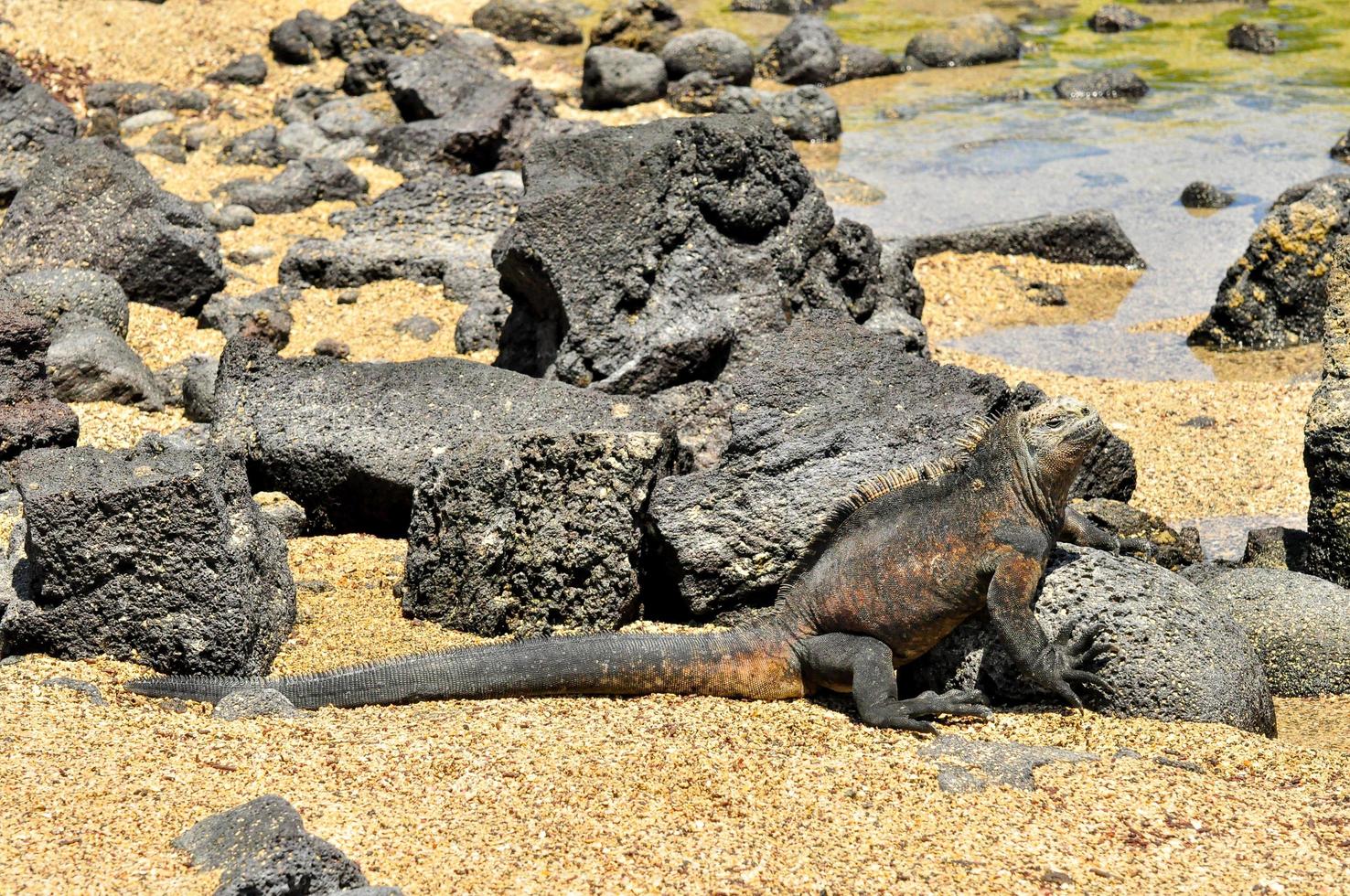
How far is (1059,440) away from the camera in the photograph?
464cm

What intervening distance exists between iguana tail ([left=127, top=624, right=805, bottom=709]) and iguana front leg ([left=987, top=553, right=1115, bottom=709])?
2.25 feet

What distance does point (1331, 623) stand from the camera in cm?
523

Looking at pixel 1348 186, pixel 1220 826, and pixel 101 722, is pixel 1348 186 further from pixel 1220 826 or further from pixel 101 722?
pixel 101 722

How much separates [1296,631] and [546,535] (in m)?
2.76

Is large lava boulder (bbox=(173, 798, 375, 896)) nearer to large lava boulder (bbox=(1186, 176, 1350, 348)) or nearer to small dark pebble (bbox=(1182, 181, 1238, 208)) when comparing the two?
large lava boulder (bbox=(1186, 176, 1350, 348))

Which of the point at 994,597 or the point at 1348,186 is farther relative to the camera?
the point at 1348,186

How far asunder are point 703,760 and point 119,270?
19.6 feet

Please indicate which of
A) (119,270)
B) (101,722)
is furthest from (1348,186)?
(101,722)

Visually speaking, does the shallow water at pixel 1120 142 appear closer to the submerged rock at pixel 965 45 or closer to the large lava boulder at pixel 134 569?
the submerged rock at pixel 965 45

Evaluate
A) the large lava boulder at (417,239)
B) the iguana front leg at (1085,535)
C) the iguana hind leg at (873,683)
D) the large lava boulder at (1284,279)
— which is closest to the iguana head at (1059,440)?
the iguana front leg at (1085,535)

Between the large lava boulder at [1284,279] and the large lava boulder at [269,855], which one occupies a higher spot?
the large lava boulder at [269,855]

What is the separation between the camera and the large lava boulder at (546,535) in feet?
16.6

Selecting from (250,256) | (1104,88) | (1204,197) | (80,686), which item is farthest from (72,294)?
(1104,88)

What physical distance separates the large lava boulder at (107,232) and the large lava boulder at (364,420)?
2.68m
